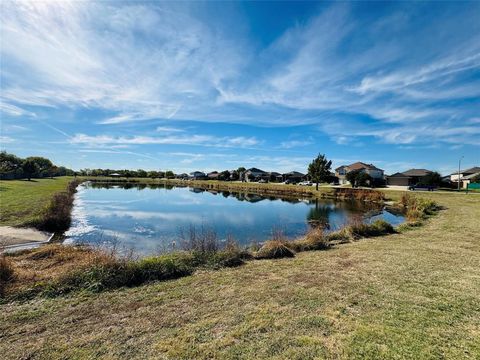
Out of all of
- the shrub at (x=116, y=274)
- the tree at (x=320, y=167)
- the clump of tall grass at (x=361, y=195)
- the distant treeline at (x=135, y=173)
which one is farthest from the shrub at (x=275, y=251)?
the distant treeline at (x=135, y=173)

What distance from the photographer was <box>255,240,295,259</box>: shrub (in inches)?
348

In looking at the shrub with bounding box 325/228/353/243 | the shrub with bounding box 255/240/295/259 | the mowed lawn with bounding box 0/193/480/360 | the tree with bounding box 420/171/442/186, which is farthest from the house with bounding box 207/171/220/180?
the mowed lawn with bounding box 0/193/480/360

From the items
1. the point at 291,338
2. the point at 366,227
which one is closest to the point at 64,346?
the point at 291,338

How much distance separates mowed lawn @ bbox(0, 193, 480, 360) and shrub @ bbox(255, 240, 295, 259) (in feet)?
4.97

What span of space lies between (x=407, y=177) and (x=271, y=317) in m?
70.6

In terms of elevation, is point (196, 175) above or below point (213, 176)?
above

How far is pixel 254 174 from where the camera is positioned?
10788 centimetres

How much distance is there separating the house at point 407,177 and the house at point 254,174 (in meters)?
44.7

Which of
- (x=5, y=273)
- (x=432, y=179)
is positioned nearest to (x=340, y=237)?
(x=5, y=273)

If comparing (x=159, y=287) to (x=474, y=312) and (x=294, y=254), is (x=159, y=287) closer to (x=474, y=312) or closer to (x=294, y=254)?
(x=294, y=254)

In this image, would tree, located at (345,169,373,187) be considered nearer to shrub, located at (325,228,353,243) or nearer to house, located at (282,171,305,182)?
house, located at (282,171,305,182)

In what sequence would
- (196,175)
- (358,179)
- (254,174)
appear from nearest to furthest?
(358,179)
(254,174)
(196,175)

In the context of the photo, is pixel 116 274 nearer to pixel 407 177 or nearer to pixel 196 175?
pixel 407 177

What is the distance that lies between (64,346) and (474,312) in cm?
664
